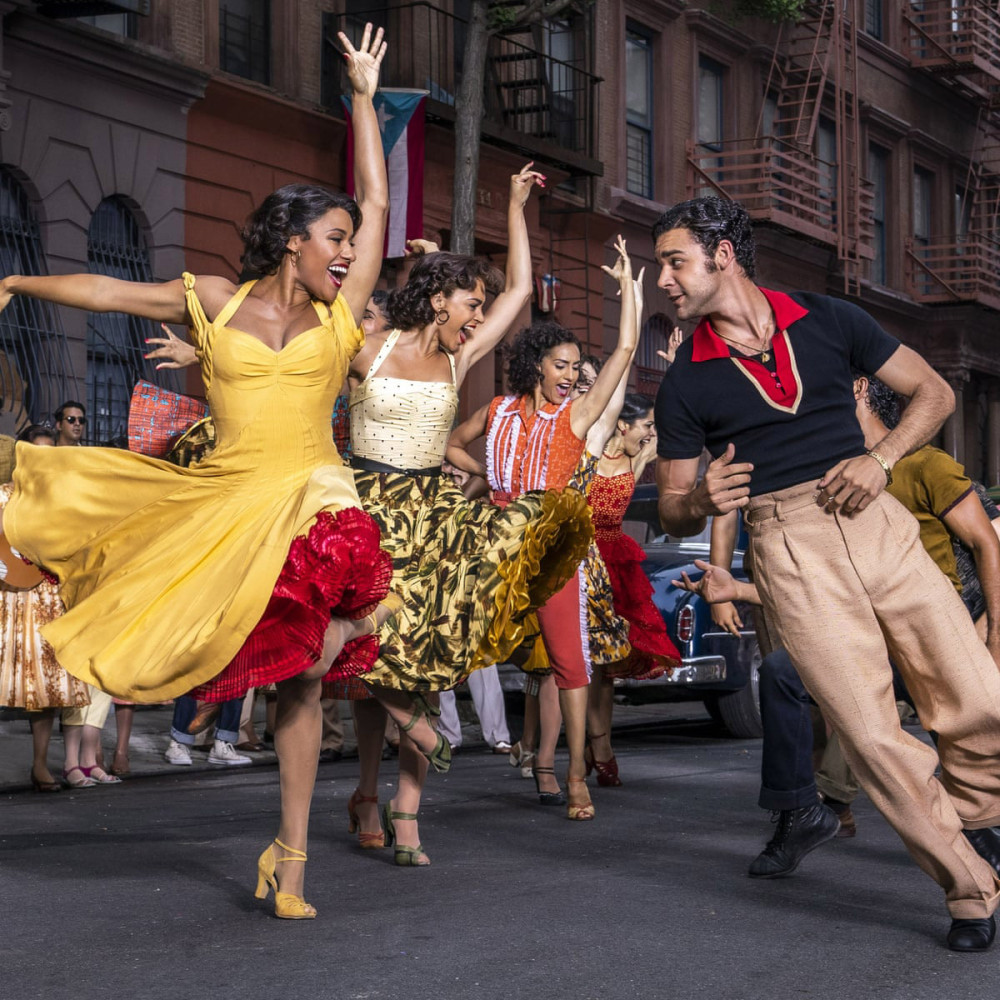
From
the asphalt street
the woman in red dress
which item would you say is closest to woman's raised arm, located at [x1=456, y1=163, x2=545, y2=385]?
the asphalt street

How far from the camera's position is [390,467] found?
6602mm

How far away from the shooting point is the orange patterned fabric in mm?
8719

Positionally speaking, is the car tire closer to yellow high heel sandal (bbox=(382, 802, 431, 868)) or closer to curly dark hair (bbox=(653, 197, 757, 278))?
yellow high heel sandal (bbox=(382, 802, 431, 868))

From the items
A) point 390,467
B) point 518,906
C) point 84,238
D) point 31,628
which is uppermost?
point 84,238

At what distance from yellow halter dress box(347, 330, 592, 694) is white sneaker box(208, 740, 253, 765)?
15.4ft

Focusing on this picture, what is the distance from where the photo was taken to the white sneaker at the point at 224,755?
1101 centimetres

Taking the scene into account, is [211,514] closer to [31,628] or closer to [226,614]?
[226,614]

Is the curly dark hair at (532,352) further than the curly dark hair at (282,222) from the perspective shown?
Yes

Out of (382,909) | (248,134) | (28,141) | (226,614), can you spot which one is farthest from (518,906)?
(248,134)

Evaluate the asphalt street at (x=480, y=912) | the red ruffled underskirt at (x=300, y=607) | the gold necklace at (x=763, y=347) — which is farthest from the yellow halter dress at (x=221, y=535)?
the gold necklace at (x=763, y=347)

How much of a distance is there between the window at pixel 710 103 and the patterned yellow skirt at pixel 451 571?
23.5 m

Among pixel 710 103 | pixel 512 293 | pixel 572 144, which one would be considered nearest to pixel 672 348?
pixel 512 293

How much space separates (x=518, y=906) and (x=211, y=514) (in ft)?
5.25

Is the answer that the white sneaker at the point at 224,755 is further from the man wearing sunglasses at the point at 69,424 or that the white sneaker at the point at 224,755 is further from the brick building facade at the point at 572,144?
the brick building facade at the point at 572,144
